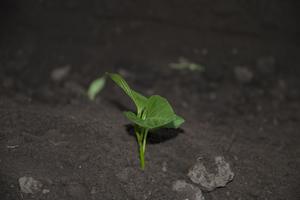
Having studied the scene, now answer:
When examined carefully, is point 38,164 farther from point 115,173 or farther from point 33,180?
point 115,173

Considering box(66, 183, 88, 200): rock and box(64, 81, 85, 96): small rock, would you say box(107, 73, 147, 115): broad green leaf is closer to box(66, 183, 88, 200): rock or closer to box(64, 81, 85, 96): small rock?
box(66, 183, 88, 200): rock

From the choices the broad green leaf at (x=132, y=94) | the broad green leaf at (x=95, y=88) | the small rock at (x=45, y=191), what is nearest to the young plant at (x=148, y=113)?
the broad green leaf at (x=132, y=94)

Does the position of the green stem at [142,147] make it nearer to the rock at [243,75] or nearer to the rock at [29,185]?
the rock at [29,185]

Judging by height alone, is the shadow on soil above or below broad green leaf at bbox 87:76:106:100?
above

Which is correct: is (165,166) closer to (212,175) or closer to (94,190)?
(212,175)

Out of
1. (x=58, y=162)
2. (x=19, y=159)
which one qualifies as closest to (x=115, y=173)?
(x=58, y=162)

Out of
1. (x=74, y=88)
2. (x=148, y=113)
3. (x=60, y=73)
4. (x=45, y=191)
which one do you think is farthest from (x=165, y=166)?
(x=60, y=73)

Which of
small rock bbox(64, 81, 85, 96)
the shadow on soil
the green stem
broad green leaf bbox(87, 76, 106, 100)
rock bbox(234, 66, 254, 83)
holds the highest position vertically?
the green stem

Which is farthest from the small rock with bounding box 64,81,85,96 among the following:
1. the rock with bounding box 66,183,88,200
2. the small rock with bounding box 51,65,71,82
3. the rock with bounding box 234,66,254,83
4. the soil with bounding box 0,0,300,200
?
the rock with bounding box 66,183,88,200
